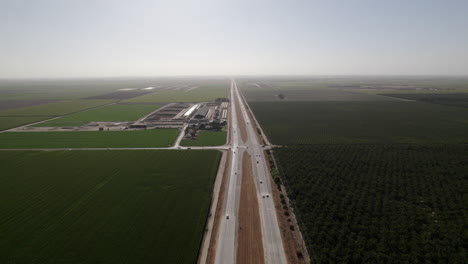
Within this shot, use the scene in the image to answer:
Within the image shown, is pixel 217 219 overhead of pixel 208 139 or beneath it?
beneath

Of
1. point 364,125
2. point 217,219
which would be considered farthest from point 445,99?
point 217,219

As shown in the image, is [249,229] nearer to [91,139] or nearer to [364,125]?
[91,139]

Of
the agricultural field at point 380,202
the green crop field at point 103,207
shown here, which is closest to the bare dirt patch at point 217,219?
the green crop field at point 103,207

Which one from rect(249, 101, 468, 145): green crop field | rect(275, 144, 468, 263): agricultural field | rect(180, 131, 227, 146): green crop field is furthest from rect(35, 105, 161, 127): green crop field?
rect(275, 144, 468, 263): agricultural field

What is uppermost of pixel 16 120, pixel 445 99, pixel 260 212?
pixel 445 99

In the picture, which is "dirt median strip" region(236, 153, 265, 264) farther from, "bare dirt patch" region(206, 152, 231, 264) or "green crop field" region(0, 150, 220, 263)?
"green crop field" region(0, 150, 220, 263)
